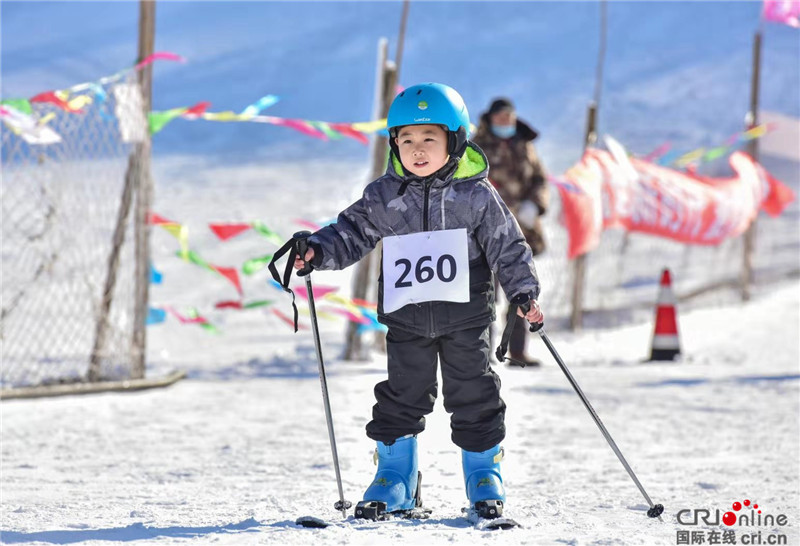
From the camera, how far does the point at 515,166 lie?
7.15 m

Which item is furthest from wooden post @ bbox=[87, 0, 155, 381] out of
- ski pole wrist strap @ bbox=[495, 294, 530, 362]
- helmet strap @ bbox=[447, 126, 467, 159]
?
ski pole wrist strap @ bbox=[495, 294, 530, 362]

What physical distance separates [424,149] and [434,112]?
0.36ft

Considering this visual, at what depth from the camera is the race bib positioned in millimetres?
3217

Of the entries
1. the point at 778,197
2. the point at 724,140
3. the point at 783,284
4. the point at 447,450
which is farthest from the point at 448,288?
the point at 724,140

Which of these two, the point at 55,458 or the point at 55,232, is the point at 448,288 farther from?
the point at 55,232

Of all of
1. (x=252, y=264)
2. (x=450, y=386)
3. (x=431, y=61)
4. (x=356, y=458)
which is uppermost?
(x=431, y=61)

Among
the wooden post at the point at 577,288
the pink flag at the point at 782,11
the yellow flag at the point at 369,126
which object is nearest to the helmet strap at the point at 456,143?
the yellow flag at the point at 369,126

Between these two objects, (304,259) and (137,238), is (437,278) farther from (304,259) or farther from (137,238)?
(137,238)

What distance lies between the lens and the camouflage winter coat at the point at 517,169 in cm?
712

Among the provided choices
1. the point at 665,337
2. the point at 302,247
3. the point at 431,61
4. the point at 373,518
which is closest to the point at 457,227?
the point at 302,247

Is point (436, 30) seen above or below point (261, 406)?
above

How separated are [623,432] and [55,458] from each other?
253 centimetres

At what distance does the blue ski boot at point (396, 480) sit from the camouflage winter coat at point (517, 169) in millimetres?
3910

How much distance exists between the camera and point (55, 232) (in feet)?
20.5
